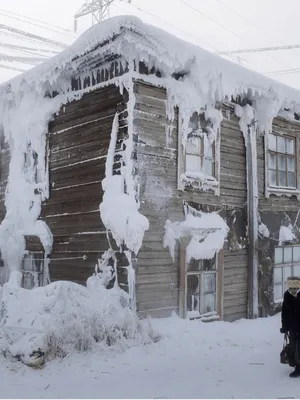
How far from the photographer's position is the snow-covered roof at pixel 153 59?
845cm

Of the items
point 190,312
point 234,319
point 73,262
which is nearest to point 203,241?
Result: point 190,312

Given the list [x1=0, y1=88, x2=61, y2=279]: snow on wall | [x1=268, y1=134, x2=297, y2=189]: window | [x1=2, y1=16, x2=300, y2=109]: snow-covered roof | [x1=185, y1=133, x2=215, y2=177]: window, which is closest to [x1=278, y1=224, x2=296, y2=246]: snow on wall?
[x1=268, y1=134, x2=297, y2=189]: window

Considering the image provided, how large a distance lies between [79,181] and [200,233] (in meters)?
2.85

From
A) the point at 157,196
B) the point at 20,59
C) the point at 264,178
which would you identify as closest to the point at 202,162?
the point at 157,196

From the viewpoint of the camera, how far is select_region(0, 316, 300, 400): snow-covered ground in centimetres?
550

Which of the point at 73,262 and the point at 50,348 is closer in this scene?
the point at 50,348

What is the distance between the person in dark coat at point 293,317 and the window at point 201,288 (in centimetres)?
328

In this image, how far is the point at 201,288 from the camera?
1003cm

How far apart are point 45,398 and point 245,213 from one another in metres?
7.17

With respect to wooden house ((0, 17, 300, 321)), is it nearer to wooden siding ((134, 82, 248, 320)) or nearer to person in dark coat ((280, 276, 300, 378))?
wooden siding ((134, 82, 248, 320))

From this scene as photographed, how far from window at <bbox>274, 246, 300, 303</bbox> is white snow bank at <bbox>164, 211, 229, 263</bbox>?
8.29 feet

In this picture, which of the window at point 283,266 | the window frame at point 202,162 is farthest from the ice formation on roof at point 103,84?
the window at point 283,266

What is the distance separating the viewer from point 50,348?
6.61 metres

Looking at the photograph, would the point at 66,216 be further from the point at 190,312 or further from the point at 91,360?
the point at 91,360
